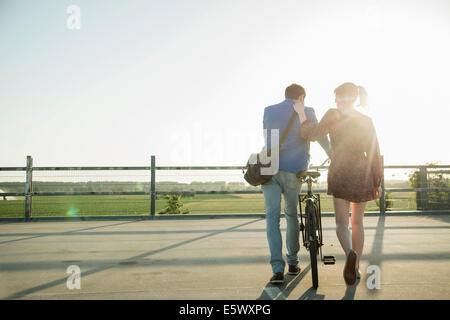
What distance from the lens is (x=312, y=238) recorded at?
299 cm

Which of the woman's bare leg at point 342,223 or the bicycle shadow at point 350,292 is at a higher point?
the woman's bare leg at point 342,223

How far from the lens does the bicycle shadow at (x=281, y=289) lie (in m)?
2.67

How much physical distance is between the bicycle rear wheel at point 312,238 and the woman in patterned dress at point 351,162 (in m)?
0.22

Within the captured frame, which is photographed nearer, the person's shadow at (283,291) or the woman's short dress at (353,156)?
the person's shadow at (283,291)

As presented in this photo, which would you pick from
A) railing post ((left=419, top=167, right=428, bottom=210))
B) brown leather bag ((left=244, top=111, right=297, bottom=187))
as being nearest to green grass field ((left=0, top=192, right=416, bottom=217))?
railing post ((left=419, top=167, right=428, bottom=210))

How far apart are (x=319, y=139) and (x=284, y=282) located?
132 centimetres

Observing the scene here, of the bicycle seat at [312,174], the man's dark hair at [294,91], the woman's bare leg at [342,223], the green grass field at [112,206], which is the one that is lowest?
the green grass field at [112,206]

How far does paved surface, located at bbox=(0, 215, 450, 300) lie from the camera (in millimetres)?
2816

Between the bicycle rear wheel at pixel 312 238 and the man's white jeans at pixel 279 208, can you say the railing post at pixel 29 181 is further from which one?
the bicycle rear wheel at pixel 312 238

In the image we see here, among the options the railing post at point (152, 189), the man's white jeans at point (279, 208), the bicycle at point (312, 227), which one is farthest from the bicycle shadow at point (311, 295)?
the railing post at point (152, 189)

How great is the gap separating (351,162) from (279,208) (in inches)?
30.1
